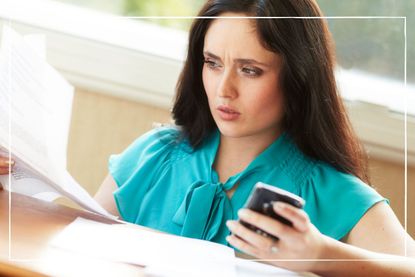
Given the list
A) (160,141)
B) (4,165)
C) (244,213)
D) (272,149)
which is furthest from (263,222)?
(4,165)

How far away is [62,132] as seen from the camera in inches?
33.7

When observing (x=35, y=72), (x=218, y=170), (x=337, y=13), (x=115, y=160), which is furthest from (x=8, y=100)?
(x=337, y=13)

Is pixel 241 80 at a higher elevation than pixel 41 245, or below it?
higher

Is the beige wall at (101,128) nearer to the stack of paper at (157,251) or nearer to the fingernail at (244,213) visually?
the stack of paper at (157,251)

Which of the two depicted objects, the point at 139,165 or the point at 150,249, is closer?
the point at 150,249

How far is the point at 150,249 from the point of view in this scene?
2.55 ft

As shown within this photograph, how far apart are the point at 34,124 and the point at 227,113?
9.7 inches

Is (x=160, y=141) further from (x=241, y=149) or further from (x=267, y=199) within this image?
(x=267, y=199)

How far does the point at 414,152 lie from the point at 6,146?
52cm

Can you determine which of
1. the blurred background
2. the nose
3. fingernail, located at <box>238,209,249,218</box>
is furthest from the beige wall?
fingernail, located at <box>238,209,249,218</box>

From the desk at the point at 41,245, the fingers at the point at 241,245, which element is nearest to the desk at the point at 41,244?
the desk at the point at 41,245

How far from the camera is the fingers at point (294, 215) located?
0.67 meters

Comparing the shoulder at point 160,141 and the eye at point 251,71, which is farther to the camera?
the shoulder at point 160,141

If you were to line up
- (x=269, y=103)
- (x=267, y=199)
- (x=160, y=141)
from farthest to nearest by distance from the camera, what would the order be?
(x=160, y=141) < (x=269, y=103) < (x=267, y=199)
